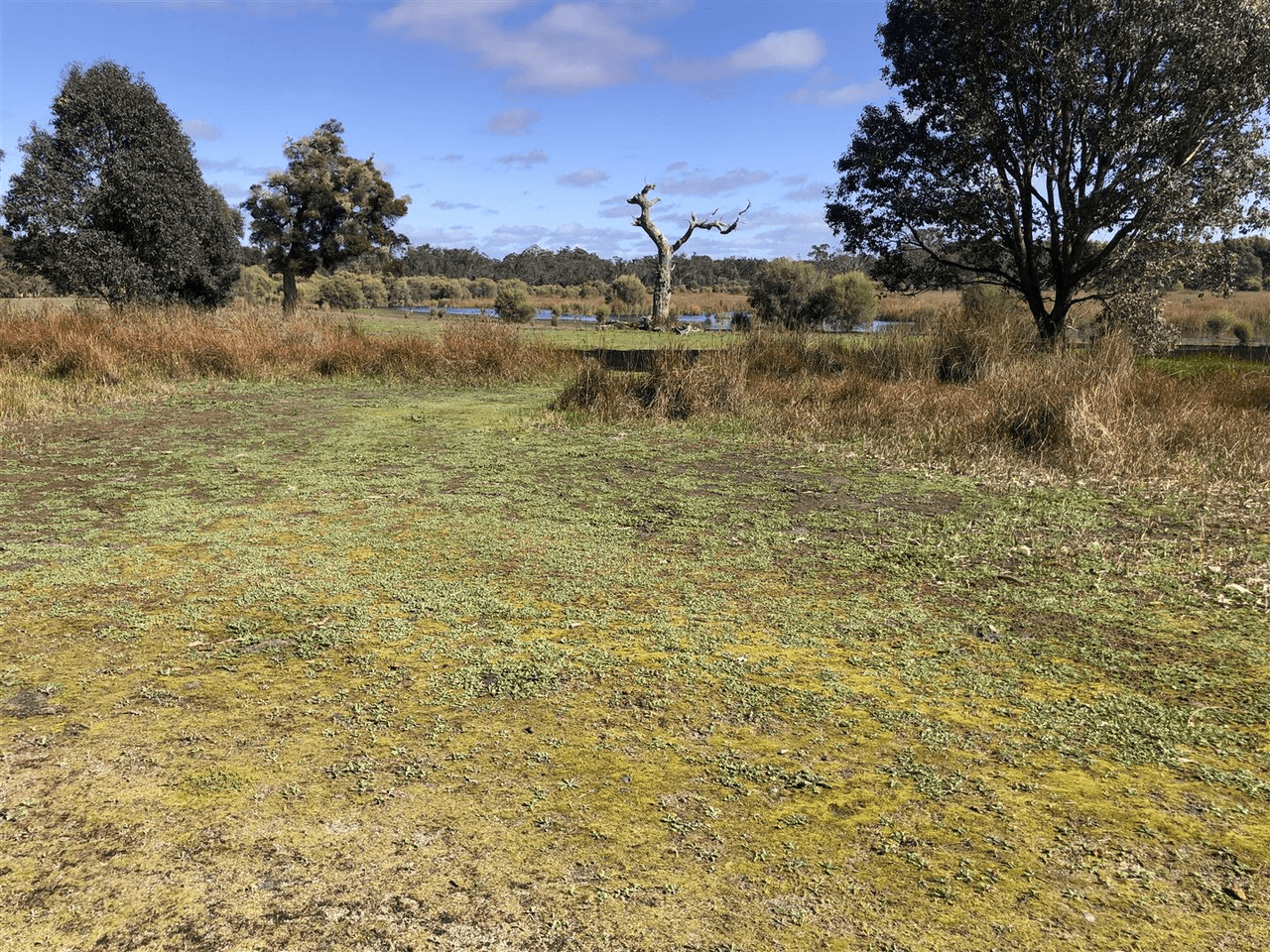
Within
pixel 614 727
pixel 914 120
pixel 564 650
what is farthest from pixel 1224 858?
pixel 914 120

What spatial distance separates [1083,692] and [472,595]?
230cm

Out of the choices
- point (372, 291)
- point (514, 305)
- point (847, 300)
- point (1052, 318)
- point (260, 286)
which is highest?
point (372, 291)

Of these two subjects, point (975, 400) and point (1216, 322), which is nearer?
point (975, 400)

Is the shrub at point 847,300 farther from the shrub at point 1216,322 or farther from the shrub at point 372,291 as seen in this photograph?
the shrub at point 372,291

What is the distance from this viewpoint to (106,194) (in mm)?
17875

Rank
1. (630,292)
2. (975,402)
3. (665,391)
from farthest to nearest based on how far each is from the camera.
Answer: (630,292), (665,391), (975,402)

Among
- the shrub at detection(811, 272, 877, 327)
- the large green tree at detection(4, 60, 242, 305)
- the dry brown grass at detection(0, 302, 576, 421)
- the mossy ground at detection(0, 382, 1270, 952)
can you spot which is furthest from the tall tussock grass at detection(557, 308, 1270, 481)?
the shrub at detection(811, 272, 877, 327)

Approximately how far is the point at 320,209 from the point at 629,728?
1167 inches

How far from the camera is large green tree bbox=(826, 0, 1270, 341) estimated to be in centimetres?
1093

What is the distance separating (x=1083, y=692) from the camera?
8.71ft

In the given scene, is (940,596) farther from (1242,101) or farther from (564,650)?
(1242,101)

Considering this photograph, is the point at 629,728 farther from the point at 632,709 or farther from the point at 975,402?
the point at 975,402

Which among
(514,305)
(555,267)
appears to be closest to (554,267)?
(555,267)

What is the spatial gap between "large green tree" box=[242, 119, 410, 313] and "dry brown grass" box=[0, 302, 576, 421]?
15.7 meters
